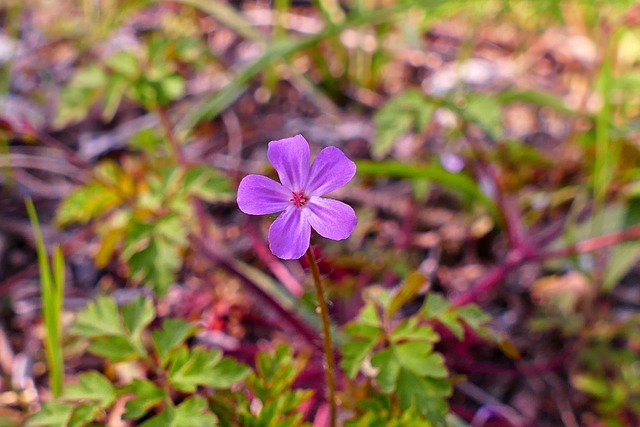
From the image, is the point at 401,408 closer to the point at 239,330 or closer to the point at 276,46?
the point at 239,330

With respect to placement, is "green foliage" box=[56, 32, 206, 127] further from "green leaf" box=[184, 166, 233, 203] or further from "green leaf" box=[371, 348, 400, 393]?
"green leaf" box=[371, 348, 400, 393]

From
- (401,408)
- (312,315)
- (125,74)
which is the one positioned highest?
(125,74)

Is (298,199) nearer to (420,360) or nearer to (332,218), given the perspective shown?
(332,218)

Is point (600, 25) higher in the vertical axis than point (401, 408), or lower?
higher

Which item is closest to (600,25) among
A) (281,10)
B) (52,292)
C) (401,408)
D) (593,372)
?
(281,10)

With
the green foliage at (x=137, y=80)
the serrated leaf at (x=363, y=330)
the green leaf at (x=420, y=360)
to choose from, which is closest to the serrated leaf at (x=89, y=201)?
the green foliage at (x=137, y=80)

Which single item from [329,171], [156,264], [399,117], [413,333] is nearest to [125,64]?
[156,264]
